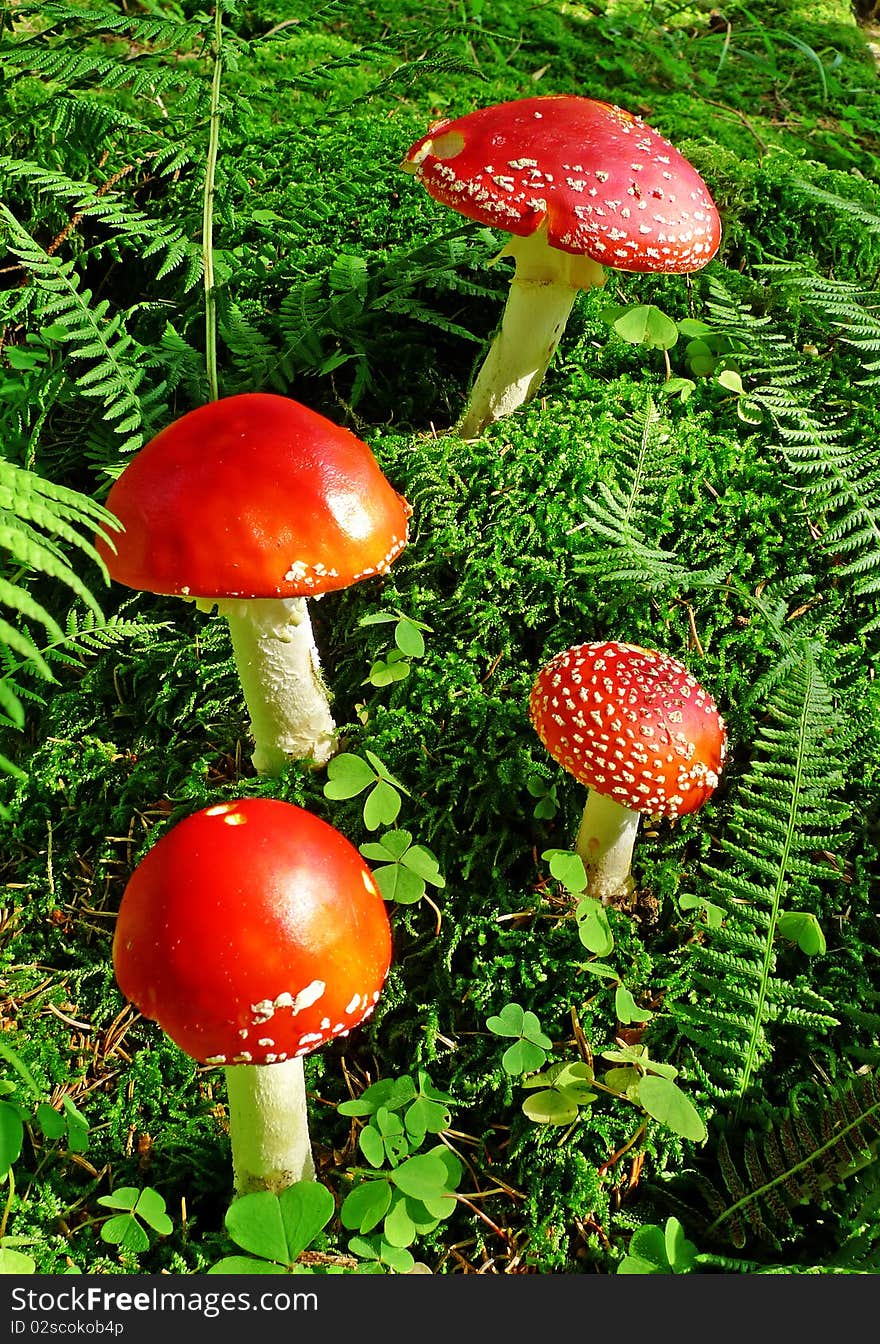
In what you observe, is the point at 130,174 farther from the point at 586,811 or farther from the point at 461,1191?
the point at 461,1191

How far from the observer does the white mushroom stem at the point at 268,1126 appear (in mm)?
2209

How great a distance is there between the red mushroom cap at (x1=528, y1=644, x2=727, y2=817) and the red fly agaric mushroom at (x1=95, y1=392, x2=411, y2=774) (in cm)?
58

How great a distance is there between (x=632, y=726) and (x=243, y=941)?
103 cm

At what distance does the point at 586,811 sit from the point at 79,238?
299 centimetres

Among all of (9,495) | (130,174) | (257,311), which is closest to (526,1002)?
(9,495)

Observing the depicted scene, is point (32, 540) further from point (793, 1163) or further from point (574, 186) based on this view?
point (793, 1163)

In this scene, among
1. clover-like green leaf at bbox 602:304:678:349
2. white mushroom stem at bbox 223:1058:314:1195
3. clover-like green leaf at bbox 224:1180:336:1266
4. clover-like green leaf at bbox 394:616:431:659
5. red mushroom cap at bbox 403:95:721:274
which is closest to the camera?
clover-like green leaf at bbox 224:1180:336:1266

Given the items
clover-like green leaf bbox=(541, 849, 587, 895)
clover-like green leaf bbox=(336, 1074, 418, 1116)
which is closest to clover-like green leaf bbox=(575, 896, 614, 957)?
clover-like green leaf bbox=(541, 849, 587, 895)

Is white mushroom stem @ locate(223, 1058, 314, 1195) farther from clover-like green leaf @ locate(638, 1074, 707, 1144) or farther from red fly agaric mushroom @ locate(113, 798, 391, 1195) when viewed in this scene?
clover-like green leaf @ locate(638, 1074, 707, 1144)

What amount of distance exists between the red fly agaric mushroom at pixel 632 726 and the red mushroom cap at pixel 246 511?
1.85 ft

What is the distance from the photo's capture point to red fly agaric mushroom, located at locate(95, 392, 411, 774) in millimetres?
2271

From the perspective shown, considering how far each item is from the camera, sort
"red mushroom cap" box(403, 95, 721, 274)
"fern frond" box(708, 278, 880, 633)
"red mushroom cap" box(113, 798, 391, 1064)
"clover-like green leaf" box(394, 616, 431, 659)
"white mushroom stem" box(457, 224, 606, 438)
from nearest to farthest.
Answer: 1. "red mushroom cap" box(113, 798, 391, 1064)
2. "red mushroom cap" box(403, 95, 721, 274)
3. "clover-like green leaf" box(394, 616, 431, 659)
4. "fern frond" box(708, 278, 880, 633)
5. "white mushroom stem" box(457, 224, 606, 438)

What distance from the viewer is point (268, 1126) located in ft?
7.38

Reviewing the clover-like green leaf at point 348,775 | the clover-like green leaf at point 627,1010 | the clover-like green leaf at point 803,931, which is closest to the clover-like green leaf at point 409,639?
the clover-like green leaf at point 348,775
